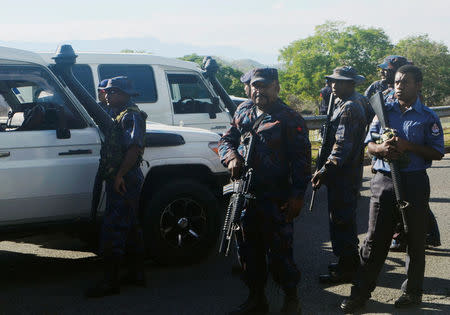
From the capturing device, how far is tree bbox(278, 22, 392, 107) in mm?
106312

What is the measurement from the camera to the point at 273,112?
434cm

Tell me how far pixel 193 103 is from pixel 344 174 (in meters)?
5.24

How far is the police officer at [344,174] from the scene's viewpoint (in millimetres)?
5188

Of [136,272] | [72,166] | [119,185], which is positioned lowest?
[136,272]

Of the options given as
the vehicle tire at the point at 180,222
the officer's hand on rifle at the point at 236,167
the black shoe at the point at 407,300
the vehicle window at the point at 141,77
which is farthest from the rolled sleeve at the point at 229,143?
the vehicle window at the point at 141,77

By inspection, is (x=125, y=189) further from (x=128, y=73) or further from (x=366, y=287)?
(x=128, y=73)

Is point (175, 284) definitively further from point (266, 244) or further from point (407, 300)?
point (407, 300)

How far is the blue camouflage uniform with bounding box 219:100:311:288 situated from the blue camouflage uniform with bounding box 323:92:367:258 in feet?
3.11

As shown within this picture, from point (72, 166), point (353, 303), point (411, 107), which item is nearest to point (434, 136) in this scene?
point (411, 107)

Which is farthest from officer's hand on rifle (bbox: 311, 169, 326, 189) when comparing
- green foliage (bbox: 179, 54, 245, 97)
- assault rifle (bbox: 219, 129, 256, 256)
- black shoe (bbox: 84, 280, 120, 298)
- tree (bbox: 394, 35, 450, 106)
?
tree (bbox: 394, 35, 450, 106)

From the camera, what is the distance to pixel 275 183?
4.31 metres

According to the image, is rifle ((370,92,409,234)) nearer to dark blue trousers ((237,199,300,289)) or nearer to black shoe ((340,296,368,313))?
black shoe ((340,296,368,313))

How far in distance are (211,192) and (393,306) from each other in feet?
7.03

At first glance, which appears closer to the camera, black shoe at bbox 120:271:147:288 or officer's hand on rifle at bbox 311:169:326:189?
officer's hand on rifle at bbox 311:169:326:189
